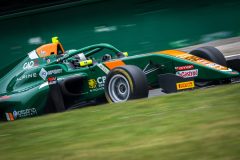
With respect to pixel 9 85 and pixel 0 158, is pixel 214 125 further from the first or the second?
pixel 9 85

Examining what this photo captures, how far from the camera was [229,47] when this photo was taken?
14578 millimetres

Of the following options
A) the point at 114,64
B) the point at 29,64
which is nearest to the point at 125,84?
the point at 114,64

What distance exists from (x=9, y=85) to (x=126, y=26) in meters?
5.35

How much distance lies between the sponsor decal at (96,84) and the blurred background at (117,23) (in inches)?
216

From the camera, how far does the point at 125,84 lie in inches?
374

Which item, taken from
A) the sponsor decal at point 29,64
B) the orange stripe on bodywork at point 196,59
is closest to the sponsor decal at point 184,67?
the orange stripe on bodywork at point 196,59

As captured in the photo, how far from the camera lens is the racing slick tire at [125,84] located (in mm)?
9148

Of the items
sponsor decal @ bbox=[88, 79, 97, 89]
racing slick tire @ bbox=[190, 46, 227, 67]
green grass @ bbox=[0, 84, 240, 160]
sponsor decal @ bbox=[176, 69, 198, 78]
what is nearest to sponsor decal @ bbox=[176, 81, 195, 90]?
sponsor decal @ bbox=[176, 69, 198, 78]

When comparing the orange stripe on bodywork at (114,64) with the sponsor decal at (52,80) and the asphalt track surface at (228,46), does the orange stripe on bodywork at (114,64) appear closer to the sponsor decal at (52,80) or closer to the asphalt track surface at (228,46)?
the sponsor decal at (52,80)

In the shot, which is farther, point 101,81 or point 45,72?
point 45,72

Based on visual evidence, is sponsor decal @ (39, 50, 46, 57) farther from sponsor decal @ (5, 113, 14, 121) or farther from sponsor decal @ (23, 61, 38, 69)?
sponsor decal @ (5, 113, 14, 121)

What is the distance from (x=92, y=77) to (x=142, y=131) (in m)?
4.08

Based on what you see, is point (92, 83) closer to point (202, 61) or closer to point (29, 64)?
point (29, 64)

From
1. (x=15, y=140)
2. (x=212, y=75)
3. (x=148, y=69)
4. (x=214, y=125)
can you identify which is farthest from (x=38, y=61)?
(x=214, y=125)
